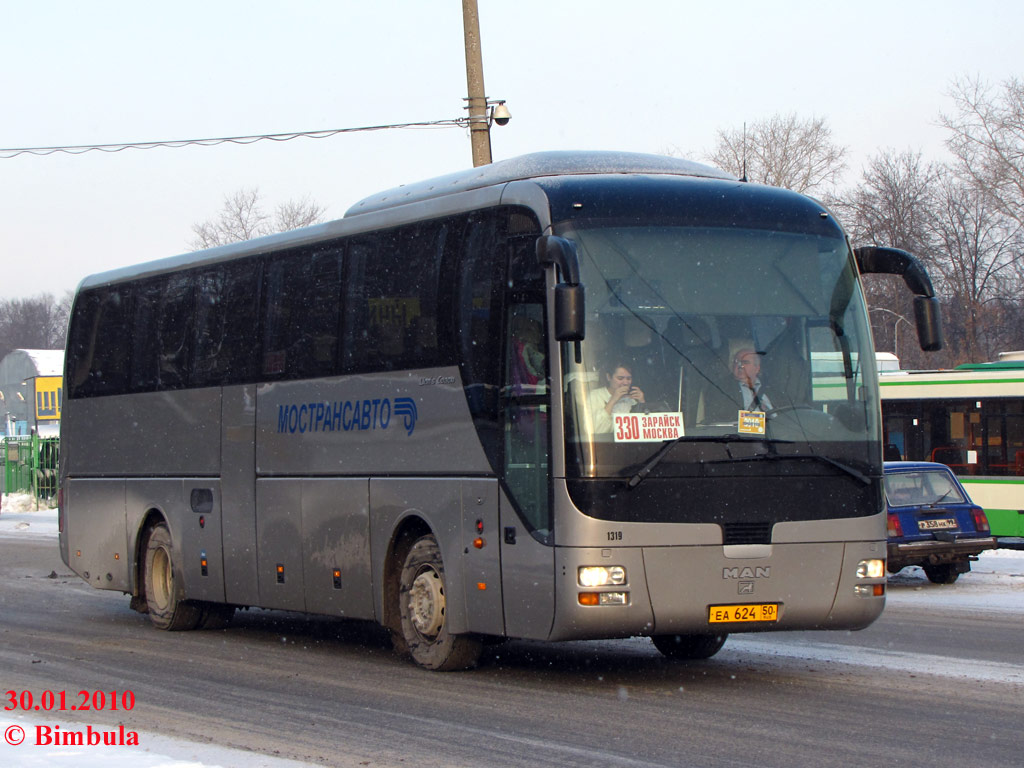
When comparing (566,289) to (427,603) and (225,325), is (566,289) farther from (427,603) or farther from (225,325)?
(225,325)

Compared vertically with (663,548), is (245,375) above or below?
above

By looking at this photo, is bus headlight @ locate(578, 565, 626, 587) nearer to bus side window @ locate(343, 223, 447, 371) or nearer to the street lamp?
bus side window @ locate(343, 223, 447, 371)

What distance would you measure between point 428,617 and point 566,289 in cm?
307

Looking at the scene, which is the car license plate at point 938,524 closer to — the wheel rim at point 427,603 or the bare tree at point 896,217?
the wheel rim at point 427,603

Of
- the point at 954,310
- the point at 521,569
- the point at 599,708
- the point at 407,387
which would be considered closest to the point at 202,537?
the point at 407,387

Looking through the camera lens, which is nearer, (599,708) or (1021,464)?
(599,708)

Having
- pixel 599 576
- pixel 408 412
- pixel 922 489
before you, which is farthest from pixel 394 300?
pixel 922 489

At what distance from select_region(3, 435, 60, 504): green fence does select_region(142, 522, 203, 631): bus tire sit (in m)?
28.5

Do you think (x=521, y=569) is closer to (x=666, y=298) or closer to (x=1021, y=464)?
(x=666, y=298)

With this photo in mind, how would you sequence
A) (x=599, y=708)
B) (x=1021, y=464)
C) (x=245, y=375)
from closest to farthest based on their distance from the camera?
(x=599, y=708) < (x=245, y=375) < (x=1021, y=464)

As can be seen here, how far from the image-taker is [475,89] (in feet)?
66.7

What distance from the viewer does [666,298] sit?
9961 millimetres

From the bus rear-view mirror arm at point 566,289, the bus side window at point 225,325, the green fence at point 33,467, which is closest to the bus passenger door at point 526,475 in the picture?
the bus rear-view mirror arm at point 566,289

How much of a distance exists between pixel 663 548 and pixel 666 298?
1665 millimetres
